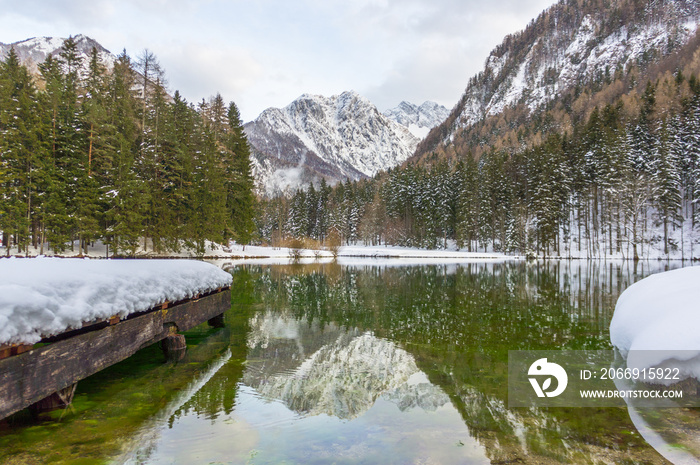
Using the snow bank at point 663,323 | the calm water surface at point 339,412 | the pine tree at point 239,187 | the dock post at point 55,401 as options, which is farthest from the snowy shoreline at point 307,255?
the snow bank at point 663,323

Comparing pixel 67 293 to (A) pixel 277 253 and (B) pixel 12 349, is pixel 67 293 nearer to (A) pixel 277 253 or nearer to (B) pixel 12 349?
(B) pixel 12 349

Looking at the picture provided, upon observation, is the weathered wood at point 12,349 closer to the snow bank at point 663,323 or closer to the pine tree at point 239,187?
the snow bank at point 663,323

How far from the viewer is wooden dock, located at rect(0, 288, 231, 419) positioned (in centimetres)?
349

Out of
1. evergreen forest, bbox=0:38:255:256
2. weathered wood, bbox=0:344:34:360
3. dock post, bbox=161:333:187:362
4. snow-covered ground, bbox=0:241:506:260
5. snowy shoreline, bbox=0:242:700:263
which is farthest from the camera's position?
snowy shoreline, bbox=0:242:700:263

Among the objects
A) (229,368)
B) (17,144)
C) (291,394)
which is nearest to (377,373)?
(291,394)

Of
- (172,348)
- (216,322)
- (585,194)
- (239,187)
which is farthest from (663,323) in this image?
(585,194)

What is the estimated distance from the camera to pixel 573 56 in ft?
534

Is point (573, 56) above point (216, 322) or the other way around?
above

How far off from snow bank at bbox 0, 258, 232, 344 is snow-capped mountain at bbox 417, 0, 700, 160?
13132cm

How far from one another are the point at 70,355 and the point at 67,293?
72 centimetres

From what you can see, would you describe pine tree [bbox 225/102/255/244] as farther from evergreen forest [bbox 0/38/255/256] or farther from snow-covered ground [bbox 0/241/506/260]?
snow-covered ground [bbox 0/241/506/260]

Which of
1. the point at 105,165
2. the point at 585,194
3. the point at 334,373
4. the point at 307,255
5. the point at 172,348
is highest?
the point at 585,194

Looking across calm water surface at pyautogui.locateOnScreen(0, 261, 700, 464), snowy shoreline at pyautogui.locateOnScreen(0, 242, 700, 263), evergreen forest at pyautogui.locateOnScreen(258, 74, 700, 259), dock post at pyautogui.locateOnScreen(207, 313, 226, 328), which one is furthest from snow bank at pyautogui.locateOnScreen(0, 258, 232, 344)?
evergreen forest at pyautogui.locateOnScreen(258, 74, 700, 259)

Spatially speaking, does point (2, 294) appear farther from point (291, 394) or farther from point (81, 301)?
point (291, 394)
